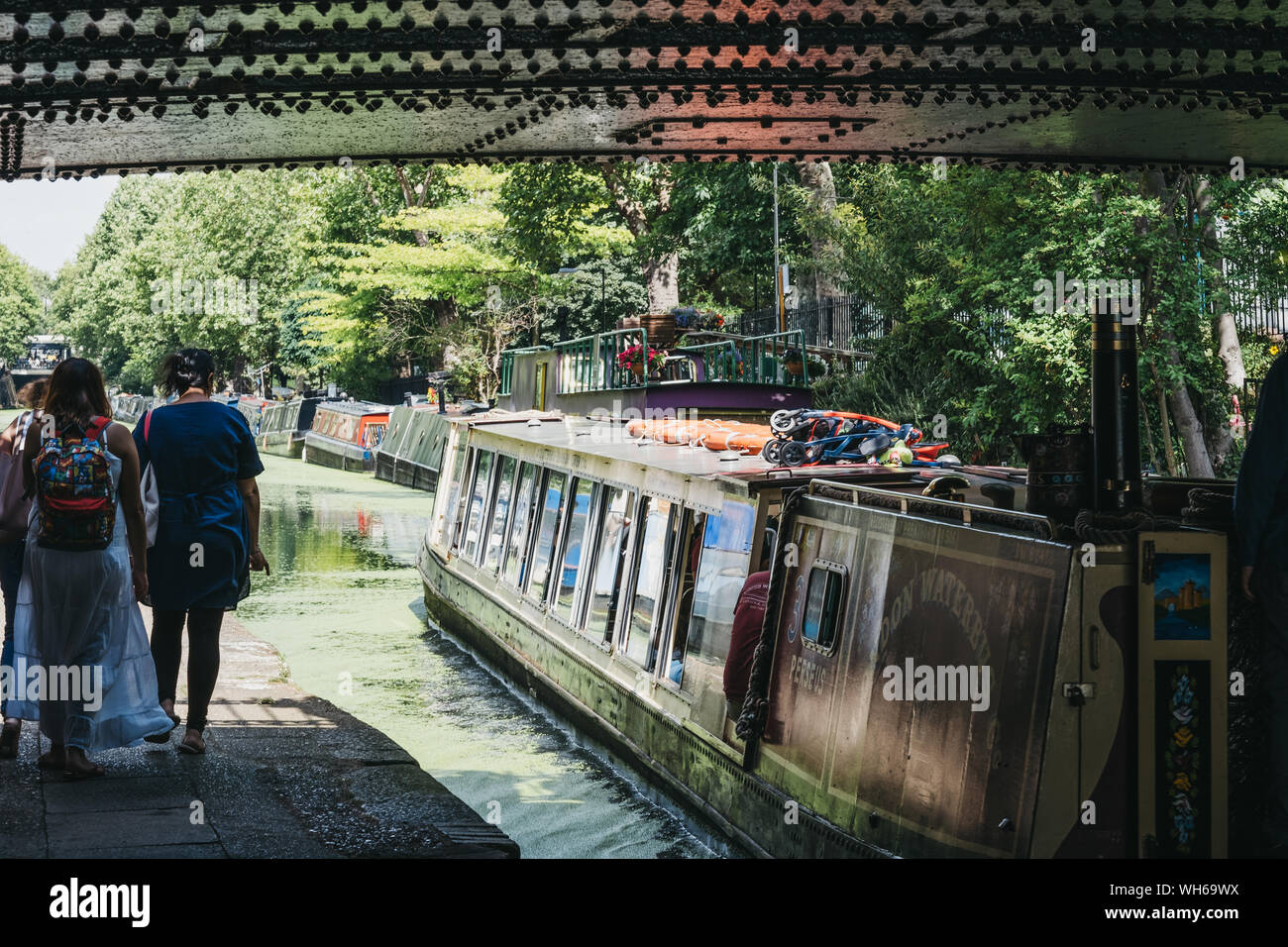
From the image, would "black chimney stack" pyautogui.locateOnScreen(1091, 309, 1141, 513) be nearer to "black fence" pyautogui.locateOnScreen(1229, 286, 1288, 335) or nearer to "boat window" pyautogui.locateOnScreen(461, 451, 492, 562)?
"boat window" pyautogui.locateOnScreen(461, 451, 492, 562)

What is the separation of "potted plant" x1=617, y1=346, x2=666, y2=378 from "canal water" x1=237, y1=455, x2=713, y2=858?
3.90 m

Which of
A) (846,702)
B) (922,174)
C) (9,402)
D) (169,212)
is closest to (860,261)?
(922,174)

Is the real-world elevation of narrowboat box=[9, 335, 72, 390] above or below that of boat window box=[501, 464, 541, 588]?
below

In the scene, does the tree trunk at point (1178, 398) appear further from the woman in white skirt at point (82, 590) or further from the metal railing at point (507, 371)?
the woman in white skirt at point (82, 590)

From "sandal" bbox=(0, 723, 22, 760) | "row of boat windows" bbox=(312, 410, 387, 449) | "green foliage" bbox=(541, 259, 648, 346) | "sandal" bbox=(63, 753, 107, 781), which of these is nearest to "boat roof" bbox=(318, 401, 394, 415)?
"row of boat windows" bbox=(312, 410, 387, 449)

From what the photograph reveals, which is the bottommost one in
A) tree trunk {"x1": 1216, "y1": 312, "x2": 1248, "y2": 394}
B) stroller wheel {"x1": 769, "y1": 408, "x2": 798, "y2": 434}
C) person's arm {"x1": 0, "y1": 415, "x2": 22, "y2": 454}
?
person's arm {"x1": 0, "y1": 415, "x2": 22, "y2": 454}

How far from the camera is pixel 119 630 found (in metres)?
6.30

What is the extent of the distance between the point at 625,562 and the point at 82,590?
4.54 meters

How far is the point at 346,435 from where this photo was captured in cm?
4016

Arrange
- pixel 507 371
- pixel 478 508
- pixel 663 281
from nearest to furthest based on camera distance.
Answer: pixel 478 508
pixel 507 371
pixel 663 281

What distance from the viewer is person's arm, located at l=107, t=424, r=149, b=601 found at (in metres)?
6.32

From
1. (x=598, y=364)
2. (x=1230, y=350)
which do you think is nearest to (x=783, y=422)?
(x=1230, y=350)

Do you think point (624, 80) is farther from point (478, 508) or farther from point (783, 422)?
point (478, 508)
